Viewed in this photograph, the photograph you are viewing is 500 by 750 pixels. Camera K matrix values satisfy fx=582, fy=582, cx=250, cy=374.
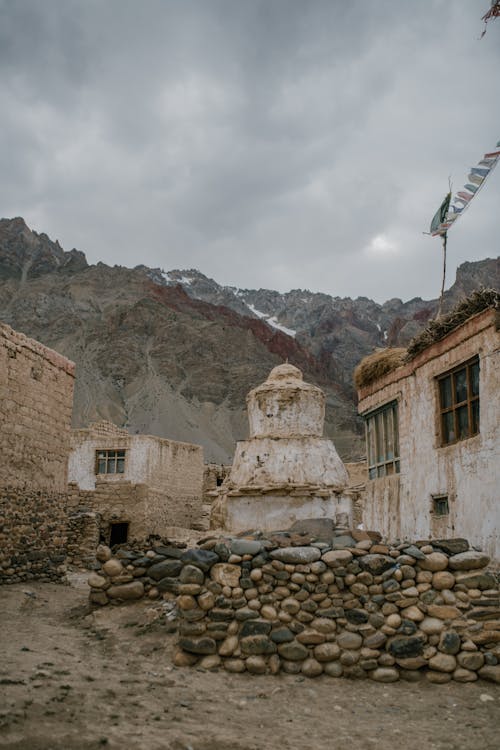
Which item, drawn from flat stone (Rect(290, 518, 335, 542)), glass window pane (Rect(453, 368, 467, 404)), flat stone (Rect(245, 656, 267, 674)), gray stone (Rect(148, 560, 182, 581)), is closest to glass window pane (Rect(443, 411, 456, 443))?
glass window pane (Rect(453, 368, 467, 404))

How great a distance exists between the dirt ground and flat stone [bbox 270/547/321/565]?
3.58ft

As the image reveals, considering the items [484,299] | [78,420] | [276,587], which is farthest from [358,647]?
[78,420]

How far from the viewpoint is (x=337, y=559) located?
6082 millimetres

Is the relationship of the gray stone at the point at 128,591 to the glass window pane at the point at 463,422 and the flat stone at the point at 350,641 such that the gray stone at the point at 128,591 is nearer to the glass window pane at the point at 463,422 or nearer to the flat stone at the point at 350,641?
the flat stone at the point at 350,641

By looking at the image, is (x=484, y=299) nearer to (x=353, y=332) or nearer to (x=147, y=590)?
Result: (x=147, y=590)

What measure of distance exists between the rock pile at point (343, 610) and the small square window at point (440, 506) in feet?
7.71

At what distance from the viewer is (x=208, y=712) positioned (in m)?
4.51

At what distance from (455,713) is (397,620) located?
3.45 ft

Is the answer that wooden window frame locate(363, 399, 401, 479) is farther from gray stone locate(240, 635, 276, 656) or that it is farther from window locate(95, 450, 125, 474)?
window locate(95, 450, 125, 474)

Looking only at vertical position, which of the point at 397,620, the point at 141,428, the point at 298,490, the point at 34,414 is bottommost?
the point at 397,620

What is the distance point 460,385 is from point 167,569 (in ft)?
15.9

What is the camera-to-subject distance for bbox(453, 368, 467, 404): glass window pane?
8.34 m

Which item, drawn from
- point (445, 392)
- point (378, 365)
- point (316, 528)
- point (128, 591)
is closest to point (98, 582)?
point (128, 591)

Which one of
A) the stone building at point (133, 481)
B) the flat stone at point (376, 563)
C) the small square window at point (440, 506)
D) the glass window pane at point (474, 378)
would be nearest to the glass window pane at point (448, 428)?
the glass window pane at point (474, 378)
